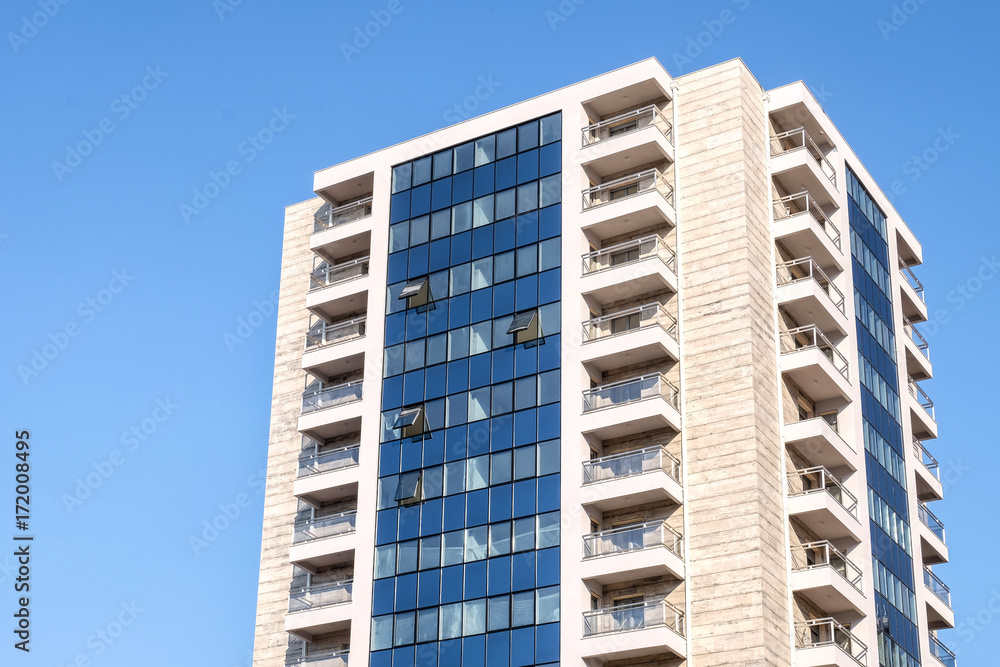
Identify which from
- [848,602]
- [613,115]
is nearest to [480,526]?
[848,602]

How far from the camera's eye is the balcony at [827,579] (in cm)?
5459

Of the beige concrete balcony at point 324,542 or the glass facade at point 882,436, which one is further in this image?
the beige concrete balcony at point 324,542

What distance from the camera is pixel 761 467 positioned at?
180 ft

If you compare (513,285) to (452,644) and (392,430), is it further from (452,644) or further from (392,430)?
(452,644)

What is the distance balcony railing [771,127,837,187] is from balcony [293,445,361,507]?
2288cm

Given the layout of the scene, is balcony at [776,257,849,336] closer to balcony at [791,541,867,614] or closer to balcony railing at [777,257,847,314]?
balcony railing at [777,257,847,314]

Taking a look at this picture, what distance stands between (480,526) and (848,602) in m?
14.7

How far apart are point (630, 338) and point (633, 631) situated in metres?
11.8

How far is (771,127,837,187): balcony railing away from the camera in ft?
210

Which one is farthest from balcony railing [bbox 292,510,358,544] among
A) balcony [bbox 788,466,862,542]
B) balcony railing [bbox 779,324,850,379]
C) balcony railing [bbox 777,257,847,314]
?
balcony railing [bbox 777,257,847,314]

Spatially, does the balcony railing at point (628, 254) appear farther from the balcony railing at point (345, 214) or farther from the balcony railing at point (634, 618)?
the balcony railing at point (634, 618)

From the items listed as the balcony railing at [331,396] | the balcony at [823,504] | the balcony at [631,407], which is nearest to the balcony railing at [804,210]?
the balcony at [631,407]

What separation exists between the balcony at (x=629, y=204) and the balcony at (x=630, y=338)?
12.5 ft

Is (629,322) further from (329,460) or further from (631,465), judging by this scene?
(329,460)
